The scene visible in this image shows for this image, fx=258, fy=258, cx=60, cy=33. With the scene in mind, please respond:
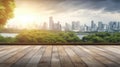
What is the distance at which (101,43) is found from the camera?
6.67 m

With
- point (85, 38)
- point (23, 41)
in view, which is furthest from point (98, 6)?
point (23, 41)

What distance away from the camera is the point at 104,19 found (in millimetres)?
6844

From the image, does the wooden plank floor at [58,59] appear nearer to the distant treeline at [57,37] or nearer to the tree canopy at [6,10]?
the distant treeline at [57,37]

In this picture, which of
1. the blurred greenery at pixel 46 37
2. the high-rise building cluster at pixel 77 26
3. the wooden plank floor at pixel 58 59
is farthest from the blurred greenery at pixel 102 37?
the wooden plank floor at pixel 58 59

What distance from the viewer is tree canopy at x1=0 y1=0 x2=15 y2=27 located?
6.63m

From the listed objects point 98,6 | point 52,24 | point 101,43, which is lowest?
point 101,43

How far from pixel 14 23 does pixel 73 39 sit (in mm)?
1606

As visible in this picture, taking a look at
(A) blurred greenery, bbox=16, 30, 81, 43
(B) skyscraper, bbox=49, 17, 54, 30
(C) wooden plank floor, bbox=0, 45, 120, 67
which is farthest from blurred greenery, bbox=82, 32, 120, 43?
(C) wooden plank floor, bbox=0, 45, 120, 67

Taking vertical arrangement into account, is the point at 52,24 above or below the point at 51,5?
below

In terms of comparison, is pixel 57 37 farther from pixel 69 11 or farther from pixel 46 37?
pixel 69 11

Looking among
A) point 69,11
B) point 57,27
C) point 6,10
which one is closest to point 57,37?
point 57,27

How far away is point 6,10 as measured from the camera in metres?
6.69

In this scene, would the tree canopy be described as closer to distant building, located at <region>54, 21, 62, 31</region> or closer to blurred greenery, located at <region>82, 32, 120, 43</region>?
distant building, located at <region>54, 21, 62, 31</region>

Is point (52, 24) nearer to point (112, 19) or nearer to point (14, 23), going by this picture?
point (14, 23)
